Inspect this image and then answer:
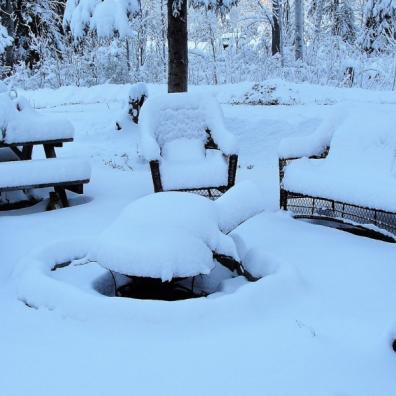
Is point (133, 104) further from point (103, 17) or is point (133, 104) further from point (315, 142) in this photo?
point (315, 142)

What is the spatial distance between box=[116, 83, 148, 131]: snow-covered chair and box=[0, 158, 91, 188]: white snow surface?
3859 mm

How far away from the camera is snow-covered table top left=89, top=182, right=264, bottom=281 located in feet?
8.95

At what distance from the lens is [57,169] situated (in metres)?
4.73

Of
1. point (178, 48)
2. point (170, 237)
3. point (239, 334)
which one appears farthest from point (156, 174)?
point (178, 48)

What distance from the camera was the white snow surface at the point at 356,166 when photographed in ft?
12.2

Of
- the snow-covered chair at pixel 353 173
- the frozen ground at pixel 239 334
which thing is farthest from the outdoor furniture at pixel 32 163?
the snow-covered chair at pixel 353 173

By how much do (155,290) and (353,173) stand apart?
1888 millimetres

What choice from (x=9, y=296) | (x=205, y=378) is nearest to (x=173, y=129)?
(x=9, y=296)

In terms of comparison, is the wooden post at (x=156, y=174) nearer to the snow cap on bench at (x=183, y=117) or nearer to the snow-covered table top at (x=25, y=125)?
the snow cap on bench at (x=183, y=117)

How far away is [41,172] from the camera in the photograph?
15.3 ft

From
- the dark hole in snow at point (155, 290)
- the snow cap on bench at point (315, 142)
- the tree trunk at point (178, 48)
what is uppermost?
the tree trunk at point (178, 48)

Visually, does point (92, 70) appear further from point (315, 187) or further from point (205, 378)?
point (205, 378)

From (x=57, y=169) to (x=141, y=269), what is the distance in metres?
2.33

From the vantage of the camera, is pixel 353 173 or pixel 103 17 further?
pixel 103 17
